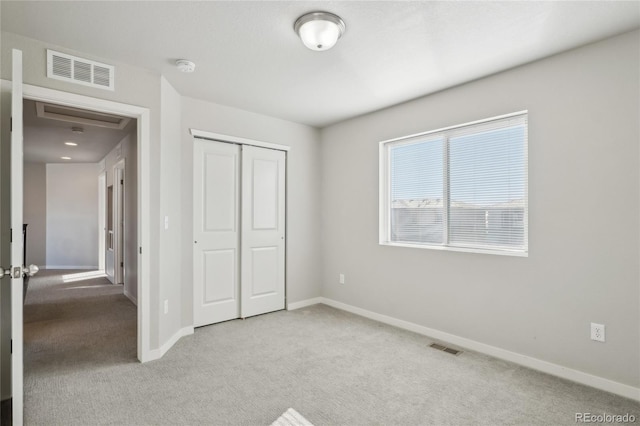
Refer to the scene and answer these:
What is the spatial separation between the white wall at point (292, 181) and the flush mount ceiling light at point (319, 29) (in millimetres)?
1862

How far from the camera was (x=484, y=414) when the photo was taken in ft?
7.01

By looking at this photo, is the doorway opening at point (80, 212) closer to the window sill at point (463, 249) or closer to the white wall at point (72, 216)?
the white wall at point (72, 216)

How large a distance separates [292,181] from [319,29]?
2545mm

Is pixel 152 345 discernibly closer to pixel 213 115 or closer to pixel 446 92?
pixel 213 115

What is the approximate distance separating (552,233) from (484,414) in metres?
1.48

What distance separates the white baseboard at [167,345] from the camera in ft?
9.61

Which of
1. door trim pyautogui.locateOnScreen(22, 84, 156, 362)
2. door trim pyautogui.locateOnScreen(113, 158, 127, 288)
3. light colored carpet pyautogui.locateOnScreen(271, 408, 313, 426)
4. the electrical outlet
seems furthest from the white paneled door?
the electrical outlet

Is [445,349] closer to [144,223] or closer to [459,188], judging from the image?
[459,188]

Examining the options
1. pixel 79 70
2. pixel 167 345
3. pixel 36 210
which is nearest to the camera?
pixel 79 70

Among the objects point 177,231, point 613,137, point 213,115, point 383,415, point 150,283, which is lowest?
point 383,415

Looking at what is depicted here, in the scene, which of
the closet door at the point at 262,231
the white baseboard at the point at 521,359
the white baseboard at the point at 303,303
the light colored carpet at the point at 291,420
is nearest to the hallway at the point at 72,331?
the closet door at the point at 262,231

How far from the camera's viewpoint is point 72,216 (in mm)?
8344

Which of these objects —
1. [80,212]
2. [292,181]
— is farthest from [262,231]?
[80,212]

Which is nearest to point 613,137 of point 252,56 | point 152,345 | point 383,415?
point 383,415
